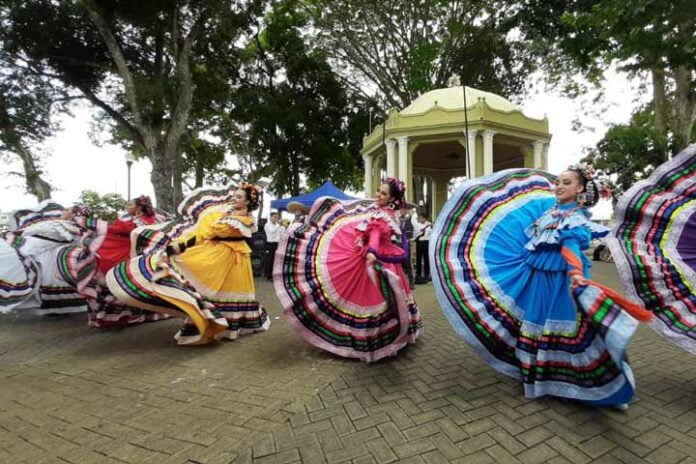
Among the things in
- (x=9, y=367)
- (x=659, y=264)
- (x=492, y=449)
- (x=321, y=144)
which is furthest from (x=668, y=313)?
(x=321, y=144)

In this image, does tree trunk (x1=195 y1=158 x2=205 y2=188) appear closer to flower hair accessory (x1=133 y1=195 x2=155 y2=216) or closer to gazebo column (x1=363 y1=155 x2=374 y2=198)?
gazebo column (x1=363 y1=155 x2=374 y2=198)

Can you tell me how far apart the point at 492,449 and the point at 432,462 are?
1.30ft

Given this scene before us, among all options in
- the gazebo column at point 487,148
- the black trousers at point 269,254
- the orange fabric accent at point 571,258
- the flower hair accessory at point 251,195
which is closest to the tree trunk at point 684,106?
the gazebo column at point 487,148

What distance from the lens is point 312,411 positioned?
8.45ft

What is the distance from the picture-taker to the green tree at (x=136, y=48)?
33.3 ft

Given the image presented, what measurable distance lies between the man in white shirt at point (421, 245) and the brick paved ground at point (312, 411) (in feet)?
14.7

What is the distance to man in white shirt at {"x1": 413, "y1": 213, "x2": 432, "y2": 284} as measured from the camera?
8.20 m

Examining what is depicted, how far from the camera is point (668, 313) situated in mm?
2547

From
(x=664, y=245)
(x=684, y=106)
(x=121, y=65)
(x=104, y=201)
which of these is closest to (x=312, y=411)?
(x=664, y=245)

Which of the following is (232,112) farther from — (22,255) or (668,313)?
(668,313)

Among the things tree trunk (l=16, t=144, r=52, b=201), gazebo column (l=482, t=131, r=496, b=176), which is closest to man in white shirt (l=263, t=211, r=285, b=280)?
gazebo column (l=482, t=131, r=496, b=176)

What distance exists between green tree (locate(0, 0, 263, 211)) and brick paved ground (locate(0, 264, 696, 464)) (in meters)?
8.26

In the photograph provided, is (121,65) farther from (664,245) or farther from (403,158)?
(664,245)

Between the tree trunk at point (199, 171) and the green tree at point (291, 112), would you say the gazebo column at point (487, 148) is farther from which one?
the tree trunk at point (199, 171)
